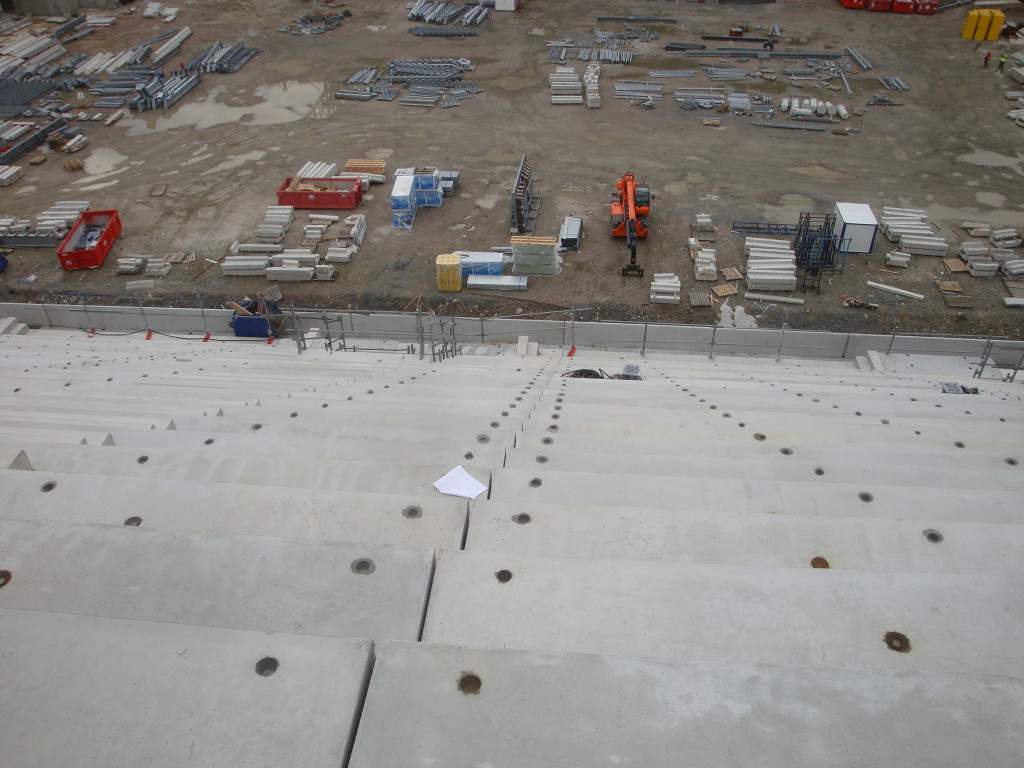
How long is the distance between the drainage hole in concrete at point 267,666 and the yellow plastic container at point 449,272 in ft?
57.2

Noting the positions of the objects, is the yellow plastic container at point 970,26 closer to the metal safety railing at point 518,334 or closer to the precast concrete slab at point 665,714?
the metal safety railing at point 518,334

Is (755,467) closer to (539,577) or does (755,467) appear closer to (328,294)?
(539,577)

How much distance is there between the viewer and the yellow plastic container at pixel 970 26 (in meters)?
35.3

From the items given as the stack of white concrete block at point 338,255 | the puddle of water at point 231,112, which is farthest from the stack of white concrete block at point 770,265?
the puddle of water at point 231,112

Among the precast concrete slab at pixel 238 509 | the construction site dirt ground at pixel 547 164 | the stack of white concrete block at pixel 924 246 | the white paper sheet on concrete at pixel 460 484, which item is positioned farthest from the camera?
the stack of white concrete block at pixel 924 246

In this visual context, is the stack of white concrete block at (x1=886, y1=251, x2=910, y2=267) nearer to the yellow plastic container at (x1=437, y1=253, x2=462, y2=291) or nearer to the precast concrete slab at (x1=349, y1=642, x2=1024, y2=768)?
the yellow plastic container at (x1=437, y1=253, x2=462, y2=291)

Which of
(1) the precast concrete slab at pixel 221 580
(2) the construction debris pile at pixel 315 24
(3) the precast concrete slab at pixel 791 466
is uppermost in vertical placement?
(1) the precast concrete slab at pixel 221 580

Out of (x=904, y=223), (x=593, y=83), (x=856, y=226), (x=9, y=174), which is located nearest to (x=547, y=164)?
(x=593, y=83)

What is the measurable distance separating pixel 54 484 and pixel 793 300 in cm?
1850

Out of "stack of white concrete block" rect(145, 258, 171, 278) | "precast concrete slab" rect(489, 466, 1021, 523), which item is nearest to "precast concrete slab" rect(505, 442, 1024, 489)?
"precast concrete slab" rect(489, 466, 1021, 523)

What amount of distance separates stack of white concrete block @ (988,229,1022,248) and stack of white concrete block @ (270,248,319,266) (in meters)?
20.2

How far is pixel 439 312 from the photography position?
19.3 m

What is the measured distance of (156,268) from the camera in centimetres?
2091

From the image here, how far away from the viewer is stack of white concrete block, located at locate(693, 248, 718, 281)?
65.3ft
